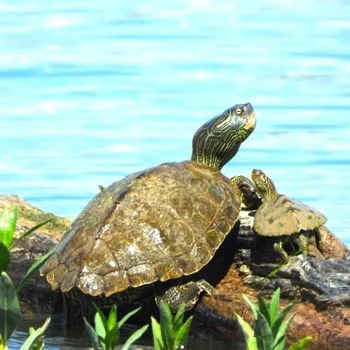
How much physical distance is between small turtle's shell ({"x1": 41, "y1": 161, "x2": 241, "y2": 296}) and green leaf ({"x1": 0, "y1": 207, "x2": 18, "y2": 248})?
3004 millimetres

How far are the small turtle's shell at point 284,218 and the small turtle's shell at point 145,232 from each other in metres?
0.14

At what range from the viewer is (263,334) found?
10.1 feet

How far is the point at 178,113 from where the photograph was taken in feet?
47.6

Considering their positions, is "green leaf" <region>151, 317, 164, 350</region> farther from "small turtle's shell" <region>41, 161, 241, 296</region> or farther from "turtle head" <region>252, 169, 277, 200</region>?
"turtle head" <region>252, 169, 277, 200</region>

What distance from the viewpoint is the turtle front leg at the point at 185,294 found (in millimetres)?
6168

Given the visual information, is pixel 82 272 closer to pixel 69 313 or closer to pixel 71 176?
pixel 69 313

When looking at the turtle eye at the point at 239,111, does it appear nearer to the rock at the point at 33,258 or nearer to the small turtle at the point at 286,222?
the small turtle at the point at 286,222

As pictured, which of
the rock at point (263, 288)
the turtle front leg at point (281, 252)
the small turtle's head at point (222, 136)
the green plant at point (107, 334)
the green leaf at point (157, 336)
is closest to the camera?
the green plant at point (107, 334)

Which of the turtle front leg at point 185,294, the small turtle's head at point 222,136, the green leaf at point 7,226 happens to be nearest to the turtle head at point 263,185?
the small turtle's head at point 222,136

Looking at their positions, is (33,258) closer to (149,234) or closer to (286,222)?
(149,234)

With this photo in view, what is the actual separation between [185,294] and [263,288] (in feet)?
1.21

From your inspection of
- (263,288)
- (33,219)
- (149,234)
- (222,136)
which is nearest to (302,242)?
(263,288)

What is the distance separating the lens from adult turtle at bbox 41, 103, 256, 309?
6.07 meters

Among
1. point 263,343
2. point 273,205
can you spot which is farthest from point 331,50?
point 263,343
